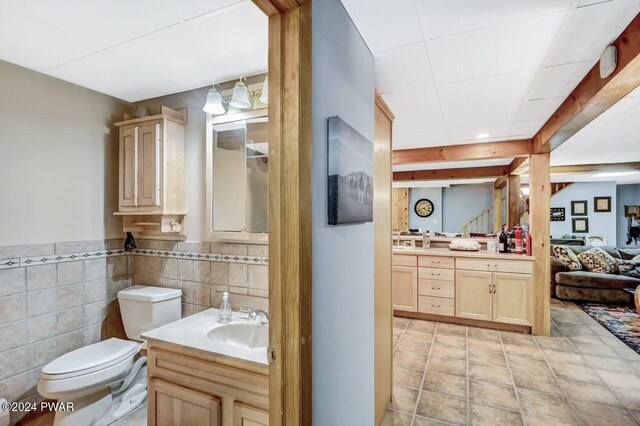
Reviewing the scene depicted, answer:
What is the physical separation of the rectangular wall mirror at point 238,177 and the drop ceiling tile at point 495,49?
45.9 inches

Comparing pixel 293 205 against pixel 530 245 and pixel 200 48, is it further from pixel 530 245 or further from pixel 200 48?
pixel 530 245

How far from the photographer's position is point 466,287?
Answer: 3.97 m

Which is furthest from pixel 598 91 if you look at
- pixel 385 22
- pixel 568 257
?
pixel 568 257

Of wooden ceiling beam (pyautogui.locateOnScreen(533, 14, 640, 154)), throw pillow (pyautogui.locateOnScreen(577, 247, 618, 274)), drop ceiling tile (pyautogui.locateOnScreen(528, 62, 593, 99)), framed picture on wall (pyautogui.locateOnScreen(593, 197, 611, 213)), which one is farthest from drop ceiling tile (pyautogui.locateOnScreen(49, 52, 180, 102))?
framed picture on wall (pyautogui.locateOnScreen(593, 197, 611, 213))

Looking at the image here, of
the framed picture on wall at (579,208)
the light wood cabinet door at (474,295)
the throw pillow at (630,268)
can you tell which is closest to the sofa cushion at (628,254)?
the throw pillow at (630,268)

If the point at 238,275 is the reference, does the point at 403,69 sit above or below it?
above

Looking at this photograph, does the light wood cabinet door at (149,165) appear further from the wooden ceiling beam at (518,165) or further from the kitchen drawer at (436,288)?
the wooden ceiling beam at (518,165)

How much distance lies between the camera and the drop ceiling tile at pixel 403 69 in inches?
67.6

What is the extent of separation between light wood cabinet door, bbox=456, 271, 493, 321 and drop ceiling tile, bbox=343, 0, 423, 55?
322 cm

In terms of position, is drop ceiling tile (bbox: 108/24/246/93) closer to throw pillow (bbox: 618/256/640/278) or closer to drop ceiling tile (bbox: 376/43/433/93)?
drop ceiling tile (bbox: 376/43/433/93)

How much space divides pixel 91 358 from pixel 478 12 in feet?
9.39

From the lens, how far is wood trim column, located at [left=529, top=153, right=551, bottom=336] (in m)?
3.59

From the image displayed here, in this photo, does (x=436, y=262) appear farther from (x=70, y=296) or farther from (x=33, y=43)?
(x=33, y=43)

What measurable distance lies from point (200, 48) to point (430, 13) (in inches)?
48.7
